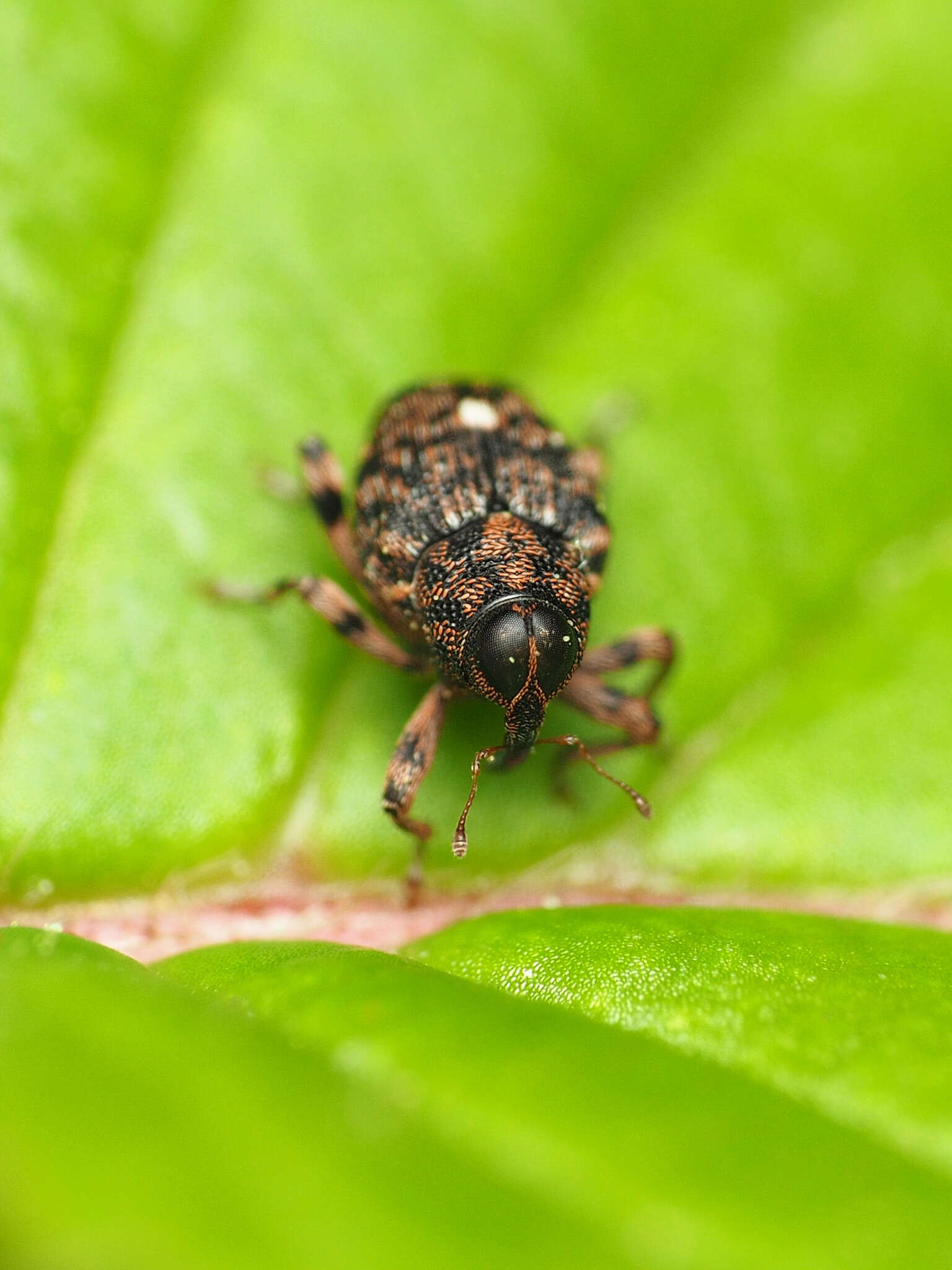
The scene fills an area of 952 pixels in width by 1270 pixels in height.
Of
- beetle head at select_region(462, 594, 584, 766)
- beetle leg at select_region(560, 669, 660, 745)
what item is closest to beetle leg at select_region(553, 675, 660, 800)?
beetle leg at select_region(560, 669, 660, 745)

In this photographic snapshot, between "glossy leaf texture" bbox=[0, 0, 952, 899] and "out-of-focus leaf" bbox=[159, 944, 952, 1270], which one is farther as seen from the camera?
"glossy leaf texture" bbox=[0, 0, 952, 899]

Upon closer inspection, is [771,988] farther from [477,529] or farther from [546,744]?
[477,529]

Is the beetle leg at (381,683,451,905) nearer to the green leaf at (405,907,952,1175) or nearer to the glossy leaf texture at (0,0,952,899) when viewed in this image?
the glossy leaf texture at (0,0,952,899)

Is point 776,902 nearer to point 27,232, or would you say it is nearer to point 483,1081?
point 483,1081

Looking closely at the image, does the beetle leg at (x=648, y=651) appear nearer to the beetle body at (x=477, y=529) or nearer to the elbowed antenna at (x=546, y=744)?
the beetle body at (x=477, y=529)

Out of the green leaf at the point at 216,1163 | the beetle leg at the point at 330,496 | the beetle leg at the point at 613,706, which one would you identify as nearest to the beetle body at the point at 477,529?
the beetle leg at the point at 330,496

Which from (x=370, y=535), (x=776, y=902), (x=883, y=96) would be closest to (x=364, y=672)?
(x=370, y=535)

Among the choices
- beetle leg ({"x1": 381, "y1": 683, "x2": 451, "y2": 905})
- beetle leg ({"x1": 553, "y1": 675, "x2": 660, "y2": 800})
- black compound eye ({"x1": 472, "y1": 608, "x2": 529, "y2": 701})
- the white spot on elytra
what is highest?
the white spot on elytra
